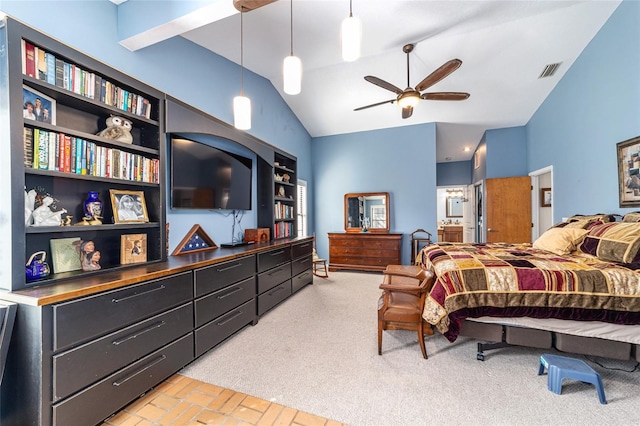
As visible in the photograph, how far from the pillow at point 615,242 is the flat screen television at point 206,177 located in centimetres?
369

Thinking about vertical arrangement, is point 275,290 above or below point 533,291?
below

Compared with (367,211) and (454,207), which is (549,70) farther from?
(454,207)

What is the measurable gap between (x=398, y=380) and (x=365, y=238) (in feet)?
11.2

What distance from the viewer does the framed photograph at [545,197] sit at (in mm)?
4945

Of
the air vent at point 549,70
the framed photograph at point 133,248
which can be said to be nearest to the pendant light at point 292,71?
the framed photograph at point 133,248

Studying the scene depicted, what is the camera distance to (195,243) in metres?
2.73

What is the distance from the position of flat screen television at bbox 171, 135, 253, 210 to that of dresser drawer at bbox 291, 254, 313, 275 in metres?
1.06

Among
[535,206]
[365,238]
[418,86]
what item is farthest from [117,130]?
[535,206]

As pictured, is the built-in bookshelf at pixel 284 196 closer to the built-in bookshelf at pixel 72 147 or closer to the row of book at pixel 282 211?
the row of book at pixel 282 211

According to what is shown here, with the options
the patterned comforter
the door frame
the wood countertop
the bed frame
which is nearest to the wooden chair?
the patterned comforter

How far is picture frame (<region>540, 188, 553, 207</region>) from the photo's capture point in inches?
195

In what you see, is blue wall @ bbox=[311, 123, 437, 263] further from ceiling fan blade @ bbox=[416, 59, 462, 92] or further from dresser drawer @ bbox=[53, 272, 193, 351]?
dresser drawer @ bbox=[53, 272, 193, 351]

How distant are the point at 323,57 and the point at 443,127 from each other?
Answer: 10.5 ft

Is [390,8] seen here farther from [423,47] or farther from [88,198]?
[88,198]
